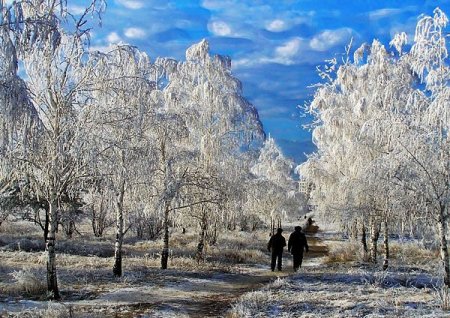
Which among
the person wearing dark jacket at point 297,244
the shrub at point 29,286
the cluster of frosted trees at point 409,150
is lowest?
the shrub at point 29,286

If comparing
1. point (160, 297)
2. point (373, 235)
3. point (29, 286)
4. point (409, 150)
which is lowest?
point (160, 297)

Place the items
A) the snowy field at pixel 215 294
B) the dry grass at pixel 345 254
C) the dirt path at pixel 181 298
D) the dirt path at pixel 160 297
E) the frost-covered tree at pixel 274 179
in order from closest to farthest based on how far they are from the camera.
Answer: the snowy field at pixel 215 294 < the dirt path at pixel 160 297 < the dirt path at pixel 181 298 < the dry grass at pixel 345 254 < the frost-covered tree at pixel 274 179

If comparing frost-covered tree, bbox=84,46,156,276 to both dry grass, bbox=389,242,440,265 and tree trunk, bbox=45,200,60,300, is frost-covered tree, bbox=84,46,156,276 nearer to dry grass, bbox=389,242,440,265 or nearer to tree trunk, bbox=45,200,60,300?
tree trunk, bbox=45,200,60,300

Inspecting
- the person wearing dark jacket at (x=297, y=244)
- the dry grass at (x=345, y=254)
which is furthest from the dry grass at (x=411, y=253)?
the person wearing dark jacket at (x=297, y=244)

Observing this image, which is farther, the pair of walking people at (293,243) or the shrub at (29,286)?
the pair of walking people at (293,243)

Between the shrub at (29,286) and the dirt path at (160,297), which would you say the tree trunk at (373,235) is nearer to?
the dirt path at (160,297)

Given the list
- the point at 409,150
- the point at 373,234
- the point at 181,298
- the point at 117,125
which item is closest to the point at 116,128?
the point at 117,125

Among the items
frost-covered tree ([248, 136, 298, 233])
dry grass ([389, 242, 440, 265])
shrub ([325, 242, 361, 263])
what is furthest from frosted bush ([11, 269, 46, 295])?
frost-covered tree ([248, 136, 298, 233])

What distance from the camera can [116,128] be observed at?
12844mm

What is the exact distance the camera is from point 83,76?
1168cm

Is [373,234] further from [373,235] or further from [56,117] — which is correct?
[56,117]

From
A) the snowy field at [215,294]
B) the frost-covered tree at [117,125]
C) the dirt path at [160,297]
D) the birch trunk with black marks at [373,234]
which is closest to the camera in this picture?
the snowy field at [215,294]

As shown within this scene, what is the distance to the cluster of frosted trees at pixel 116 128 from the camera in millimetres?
7066

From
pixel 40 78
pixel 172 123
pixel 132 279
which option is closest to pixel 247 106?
pixel 172 123
